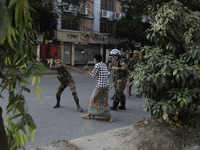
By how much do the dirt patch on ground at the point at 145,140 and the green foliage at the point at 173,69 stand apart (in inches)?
10.4

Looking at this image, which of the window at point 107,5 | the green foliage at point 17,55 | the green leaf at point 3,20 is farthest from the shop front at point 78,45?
the green leaf at point 3,20

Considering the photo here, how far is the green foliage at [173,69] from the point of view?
2.97 m

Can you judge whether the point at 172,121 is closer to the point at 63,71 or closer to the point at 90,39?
the point at 63,71

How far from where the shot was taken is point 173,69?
301 centimetres

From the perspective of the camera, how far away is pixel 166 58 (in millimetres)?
3146

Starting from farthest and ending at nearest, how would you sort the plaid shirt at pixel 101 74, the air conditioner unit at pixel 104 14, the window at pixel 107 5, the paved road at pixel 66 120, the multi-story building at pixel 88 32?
the window at pixel 107 5, the air conditioner unit at pixel 104 14, the multi-story building at pixel 88 32, the plaid shirt at pixel 101 74, the paved road at pixel 66 120

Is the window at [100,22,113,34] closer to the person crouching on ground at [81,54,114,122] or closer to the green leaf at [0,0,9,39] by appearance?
the person crouching on ground at [81,54,114,122]

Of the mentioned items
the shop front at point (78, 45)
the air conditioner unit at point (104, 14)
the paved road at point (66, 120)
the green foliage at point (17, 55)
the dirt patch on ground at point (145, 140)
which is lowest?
the paved road at point (66, 120)

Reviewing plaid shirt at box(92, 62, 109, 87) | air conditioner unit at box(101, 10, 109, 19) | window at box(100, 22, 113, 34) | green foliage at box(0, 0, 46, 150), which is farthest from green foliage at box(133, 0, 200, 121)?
window at box(100, 22, 113, 34)

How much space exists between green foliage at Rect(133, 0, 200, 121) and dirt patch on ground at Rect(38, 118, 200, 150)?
265 mm

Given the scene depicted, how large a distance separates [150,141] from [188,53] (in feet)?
5.03

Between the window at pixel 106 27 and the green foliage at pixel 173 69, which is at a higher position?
the window at pixel 106 27

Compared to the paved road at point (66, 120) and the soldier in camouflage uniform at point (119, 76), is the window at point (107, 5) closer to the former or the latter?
the paved road at point (66, 120)

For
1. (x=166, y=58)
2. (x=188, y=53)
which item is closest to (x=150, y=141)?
(x=166, y=58)
